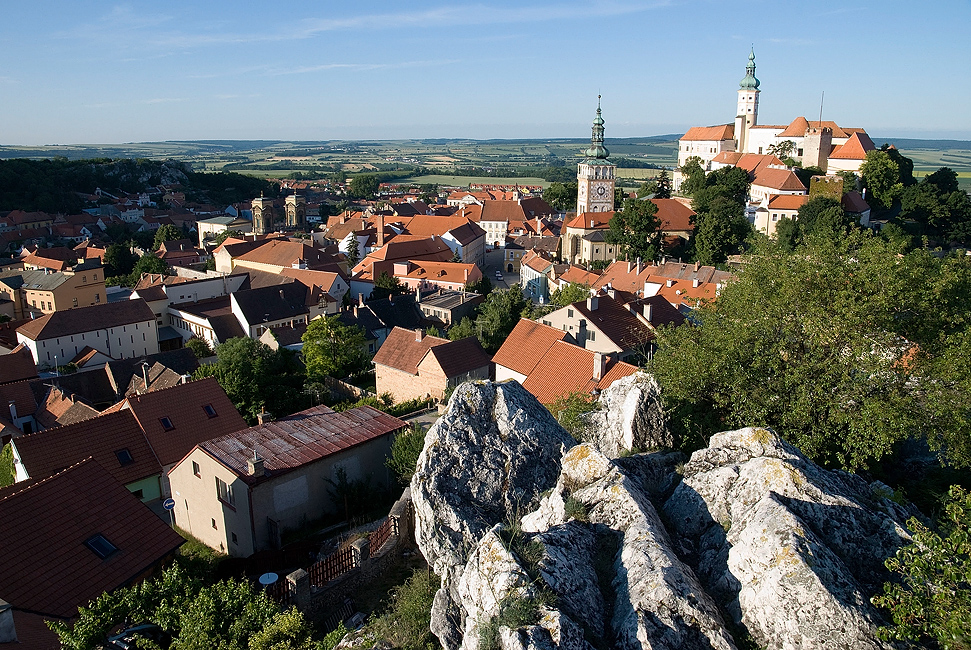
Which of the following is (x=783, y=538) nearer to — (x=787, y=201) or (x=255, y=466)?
(x=255, y=466)

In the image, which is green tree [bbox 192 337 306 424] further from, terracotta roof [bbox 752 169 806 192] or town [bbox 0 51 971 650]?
terracotta roof [bbox 752 169 806 192]

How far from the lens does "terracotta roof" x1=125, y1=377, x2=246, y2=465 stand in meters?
24.3

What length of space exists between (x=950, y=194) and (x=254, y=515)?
255 feet

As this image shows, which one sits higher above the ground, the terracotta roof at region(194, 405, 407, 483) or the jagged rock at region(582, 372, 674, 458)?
the jagged rock at region(582, 372, 674, 458)

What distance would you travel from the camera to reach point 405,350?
121ft

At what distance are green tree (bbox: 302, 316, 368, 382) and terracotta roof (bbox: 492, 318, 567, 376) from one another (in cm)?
1136

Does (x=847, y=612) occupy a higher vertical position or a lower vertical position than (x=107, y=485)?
higher

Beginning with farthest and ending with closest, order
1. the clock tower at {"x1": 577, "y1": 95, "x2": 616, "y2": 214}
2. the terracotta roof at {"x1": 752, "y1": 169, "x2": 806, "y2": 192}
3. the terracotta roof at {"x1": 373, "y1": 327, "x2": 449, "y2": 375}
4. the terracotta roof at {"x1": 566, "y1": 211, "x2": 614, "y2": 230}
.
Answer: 1. the clock tower at {"x1": 577, "y1": 95, "x2": 616, "y2": 214}
2. the terracotta roof at {"x1": 566, "y1": 211, "x2": 614, "y2": 230}
3. the terracotta roof at {"x1": 752, "y1": 169, "x2": 806, "y2": 192}
4. the terracotta roof at {"x1": 373, "y1": 327, "x2": 449, "y2": 375}

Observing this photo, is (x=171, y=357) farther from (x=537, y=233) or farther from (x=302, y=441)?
(x=537, y=233)

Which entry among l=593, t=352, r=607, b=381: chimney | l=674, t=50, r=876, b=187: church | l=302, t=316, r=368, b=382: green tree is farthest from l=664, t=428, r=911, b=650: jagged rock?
l=674, t=50, r=876, b=187: church

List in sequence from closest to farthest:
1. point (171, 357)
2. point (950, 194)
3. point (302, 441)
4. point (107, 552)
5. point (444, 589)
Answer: point (444, 589) < point (107, 552) < point (302, 441) < point (171, 357) < point (950, 194)

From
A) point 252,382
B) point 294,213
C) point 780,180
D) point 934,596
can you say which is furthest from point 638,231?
point 294,213

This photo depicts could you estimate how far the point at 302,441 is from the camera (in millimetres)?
20188

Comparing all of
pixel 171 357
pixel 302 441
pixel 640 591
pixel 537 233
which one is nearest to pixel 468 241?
pixel 537 233
